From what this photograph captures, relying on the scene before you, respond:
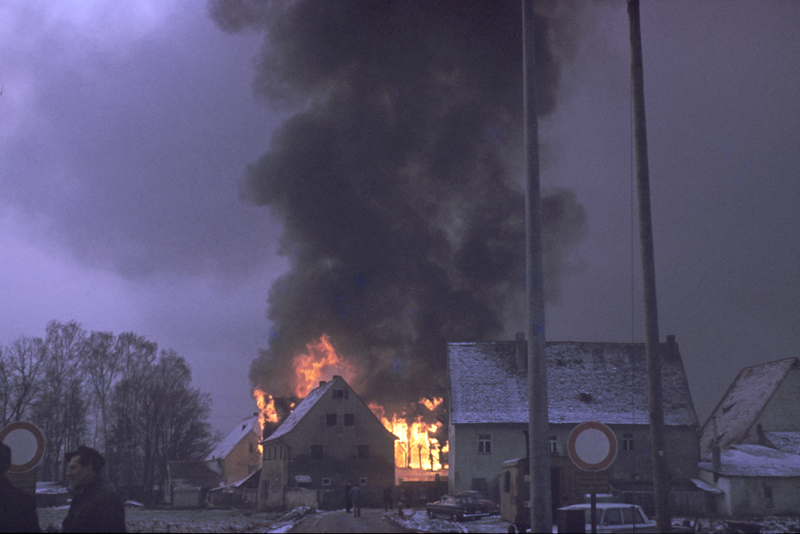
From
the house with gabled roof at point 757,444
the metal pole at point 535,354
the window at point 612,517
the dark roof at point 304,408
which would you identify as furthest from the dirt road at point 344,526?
the dark roof at point 304,408

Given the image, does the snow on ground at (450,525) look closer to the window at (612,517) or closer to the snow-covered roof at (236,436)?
the window at (612,517)

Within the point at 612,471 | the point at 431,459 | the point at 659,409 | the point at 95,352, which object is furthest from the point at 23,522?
the point at 431,459

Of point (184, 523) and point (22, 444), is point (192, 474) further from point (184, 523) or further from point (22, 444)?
point (22, 444)

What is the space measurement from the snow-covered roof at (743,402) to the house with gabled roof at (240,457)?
4606cm

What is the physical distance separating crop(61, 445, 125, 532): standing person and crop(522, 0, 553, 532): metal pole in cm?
490

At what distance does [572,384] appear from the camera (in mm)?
50812

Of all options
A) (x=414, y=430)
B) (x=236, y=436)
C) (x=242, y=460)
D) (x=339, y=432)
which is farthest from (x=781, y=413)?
(x=236, y=436)

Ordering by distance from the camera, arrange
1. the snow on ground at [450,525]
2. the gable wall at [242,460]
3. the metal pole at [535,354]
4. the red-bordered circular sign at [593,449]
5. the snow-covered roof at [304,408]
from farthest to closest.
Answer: the gable wall at [242,460], the snow-covered roof at [304,408], the snow on ground at [450,525], the red-bordered circular sign at [593,449], the metal pole at [535,354]

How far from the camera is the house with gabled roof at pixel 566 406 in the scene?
47312 mm

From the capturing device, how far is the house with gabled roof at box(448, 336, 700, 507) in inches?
1863

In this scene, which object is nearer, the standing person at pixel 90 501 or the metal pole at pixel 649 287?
the standing person at pixel 90 501

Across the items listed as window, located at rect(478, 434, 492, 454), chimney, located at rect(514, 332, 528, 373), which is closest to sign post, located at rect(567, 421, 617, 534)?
window, located at rect(478, 434, 492, 454)

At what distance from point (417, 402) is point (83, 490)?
6676 cm

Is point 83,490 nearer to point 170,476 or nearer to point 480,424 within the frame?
point 480,424
